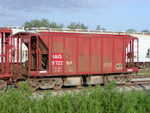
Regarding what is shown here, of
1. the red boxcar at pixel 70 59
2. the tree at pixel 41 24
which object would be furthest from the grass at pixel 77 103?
the tree at pixel 41 24

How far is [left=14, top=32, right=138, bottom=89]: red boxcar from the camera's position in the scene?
41.9 ft

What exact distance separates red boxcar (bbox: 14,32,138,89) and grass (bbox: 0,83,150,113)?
5.50 metres

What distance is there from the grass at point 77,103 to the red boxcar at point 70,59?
217 inches

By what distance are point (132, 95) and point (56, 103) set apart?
2.76m

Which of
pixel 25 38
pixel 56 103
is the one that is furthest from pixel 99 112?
pixel 25 38

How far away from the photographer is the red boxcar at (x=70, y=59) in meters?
12.8

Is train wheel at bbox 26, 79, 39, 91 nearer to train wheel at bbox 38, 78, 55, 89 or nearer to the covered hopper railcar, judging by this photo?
train wheel at bbox 38, 78, 55, 89

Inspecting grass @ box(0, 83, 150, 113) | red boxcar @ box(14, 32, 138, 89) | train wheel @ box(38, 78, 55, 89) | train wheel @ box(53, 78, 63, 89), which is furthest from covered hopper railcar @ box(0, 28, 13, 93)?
grass @ box(0, 83, 150, 113)

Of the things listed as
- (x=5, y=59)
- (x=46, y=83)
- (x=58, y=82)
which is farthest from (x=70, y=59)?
(x=5, y=59)

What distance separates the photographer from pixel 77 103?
652 cm

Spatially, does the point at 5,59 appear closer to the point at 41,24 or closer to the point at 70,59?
the point at 70,59

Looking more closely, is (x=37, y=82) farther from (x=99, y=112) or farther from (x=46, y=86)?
(x=99, y=112)

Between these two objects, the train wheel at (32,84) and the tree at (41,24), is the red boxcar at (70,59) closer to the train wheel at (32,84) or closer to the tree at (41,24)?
the train wheel at (32,84)

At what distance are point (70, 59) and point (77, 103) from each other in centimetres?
702
